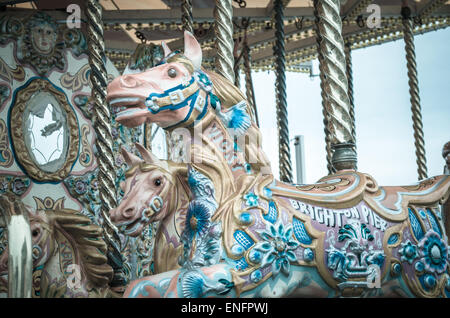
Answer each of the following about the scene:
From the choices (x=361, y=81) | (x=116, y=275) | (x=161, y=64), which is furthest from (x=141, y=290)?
(x=361, y=81)

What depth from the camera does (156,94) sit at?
2.17m

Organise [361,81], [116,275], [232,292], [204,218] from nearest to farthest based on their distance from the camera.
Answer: [232,292] → [204,218] → [116,275] → [361,81]

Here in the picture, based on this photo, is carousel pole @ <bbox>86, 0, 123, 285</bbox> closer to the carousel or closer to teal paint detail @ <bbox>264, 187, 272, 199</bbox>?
the carousel

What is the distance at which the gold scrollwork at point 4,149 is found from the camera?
4531 millimetres

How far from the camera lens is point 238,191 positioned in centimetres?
216

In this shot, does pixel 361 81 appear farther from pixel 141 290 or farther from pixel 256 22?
pixel 141 290

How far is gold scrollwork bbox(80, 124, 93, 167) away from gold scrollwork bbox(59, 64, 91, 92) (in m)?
0.37

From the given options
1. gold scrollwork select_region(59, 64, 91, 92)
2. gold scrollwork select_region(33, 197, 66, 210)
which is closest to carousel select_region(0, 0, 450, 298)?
gold scrollwork select_region(33, 197, 66, 210)

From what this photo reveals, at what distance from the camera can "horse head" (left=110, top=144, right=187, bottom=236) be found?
237cm

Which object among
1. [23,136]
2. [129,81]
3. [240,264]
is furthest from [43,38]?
[240,264]

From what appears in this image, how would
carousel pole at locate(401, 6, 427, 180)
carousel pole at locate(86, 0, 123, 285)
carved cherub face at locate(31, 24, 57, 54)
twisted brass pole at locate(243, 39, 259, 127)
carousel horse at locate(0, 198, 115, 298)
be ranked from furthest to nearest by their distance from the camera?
twisted brass pole at locate(243, 39, 259, 127) → carousel pole at locate(401, 6, 427, 180) → carved cherub face at locate(31, 24, 57, 54) → carousel pole at locate(86, 0, 123, 285) → carousel horse at locate(0, 198, 115, 298)

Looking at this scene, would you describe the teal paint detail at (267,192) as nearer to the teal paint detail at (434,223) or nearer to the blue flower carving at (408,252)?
the blue flower carving at (408,252)

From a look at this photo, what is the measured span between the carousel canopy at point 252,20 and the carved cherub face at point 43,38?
2.73ft

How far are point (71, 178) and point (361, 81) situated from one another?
14.3 ft
